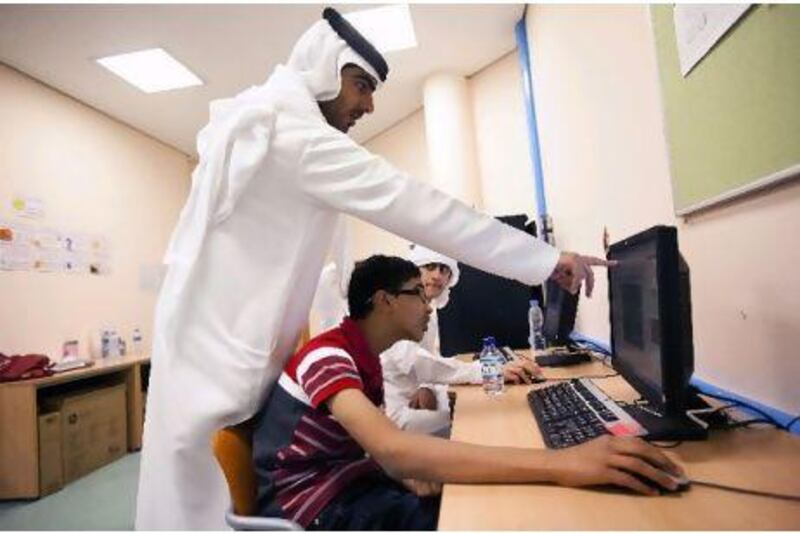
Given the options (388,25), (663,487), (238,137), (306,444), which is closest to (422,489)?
(306,444)

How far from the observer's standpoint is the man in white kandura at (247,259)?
1.11 metres

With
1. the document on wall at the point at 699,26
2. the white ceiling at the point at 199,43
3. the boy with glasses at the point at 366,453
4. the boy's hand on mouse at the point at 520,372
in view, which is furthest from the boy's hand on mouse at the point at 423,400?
the white ceiling at the point at 199,43

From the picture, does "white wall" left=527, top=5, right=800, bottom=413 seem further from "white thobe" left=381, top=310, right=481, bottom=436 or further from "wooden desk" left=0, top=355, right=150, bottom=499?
"wooden desk" left=0, top=355, right=150, bottom=499

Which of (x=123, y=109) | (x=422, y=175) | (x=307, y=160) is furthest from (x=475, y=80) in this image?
(x=307, y=160)

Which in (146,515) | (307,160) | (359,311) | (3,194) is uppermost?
(3,194)

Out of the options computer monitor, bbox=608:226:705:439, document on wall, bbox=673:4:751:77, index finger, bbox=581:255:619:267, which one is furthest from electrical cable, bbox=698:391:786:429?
document on wall, bbox=673:4:751:77

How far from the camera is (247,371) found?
1104 mm

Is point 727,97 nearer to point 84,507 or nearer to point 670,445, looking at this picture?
point 670,445

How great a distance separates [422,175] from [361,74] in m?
3.46

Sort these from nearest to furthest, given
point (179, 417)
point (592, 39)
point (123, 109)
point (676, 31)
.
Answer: point (179, 417) → point (676, 31) → point (592, 39) → point (123, 109)

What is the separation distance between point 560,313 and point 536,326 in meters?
0.58

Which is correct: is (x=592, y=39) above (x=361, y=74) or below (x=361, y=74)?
above

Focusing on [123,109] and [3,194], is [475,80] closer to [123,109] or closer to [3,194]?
[123,109]

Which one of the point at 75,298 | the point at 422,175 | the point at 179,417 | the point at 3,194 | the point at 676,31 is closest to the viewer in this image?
the point at 179,417
